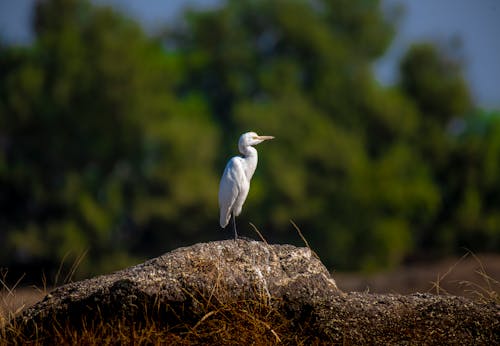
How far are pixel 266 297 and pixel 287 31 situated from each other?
27.8 metres

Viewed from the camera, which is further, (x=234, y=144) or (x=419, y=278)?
(x=234, y=144)

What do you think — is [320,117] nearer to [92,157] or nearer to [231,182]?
[92,157]

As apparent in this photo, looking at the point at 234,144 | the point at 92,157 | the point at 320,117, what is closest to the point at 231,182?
the point at 92,157

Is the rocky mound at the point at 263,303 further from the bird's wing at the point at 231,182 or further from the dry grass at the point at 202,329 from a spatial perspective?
the bird's wing at the point at 231,182

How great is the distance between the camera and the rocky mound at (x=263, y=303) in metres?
5.53

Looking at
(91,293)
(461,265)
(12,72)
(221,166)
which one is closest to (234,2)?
(221,166)

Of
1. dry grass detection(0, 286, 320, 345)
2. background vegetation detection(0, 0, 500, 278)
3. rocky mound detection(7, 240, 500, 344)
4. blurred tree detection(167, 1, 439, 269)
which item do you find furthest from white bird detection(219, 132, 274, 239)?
blurred tree detection(167, 1, 439, 269)

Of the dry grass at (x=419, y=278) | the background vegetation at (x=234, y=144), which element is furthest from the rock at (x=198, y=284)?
the background vegetation at (x=234, y=144)

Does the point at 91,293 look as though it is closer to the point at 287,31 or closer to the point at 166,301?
the point at 166,301

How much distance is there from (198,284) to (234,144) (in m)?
24.3

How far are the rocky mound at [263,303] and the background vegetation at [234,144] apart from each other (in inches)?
751

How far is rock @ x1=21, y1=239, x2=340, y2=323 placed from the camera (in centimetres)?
566

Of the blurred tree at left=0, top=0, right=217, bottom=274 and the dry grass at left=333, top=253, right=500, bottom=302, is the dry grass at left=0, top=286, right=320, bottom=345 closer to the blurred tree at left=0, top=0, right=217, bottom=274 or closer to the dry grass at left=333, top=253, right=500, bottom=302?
the dry grass at left=333, top=253, right=500, bottom=302

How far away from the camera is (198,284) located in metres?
5.68
